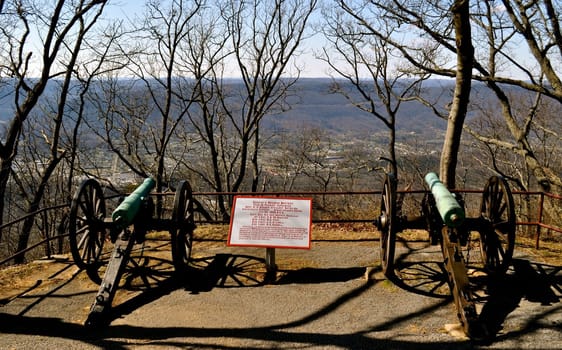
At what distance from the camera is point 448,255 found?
506 cm

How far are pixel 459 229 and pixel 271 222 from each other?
91.1 inches

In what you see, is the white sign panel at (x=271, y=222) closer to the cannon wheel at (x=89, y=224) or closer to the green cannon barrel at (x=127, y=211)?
the green cannon barrel at (x=127, y=211)

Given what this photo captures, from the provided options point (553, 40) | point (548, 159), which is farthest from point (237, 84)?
point (548, 159)

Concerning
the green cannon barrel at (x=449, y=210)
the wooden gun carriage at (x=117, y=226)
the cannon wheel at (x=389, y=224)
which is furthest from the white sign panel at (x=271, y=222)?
the green cannon barrel at (x=449, y=210)

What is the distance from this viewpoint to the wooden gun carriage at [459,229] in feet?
15.1

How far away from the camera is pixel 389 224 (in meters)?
5.43

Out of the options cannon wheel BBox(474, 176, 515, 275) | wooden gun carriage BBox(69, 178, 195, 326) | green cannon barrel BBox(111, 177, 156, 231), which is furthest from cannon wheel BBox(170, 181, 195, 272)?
cannon wheel BBox(474, 176, 515, 275)

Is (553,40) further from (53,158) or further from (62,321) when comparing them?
(53,158)

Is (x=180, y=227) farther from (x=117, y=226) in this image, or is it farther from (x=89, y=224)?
(x=89, y=224)

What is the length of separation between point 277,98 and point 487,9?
892 centimetres

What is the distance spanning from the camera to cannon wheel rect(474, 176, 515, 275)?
4.92 meters

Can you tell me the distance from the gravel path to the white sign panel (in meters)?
0.58

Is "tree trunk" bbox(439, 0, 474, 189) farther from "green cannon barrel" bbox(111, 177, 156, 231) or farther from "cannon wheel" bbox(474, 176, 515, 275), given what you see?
"green cannon barrel" bbox(111, 177, 156, 231)

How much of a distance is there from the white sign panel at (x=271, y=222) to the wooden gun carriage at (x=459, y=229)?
1.01 m
